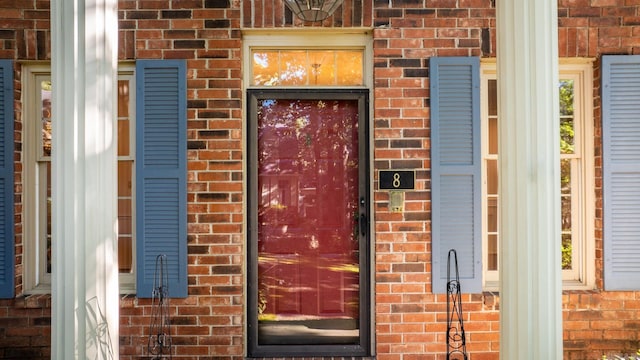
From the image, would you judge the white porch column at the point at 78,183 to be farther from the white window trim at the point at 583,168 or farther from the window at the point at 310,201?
the white window trim at the point at 583,168

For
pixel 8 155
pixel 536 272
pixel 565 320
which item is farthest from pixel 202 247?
pixel 565 320

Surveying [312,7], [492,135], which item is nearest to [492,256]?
[492,135]

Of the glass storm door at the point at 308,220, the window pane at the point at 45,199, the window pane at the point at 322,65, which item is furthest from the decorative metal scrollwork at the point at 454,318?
the window pane at the point at 45,199

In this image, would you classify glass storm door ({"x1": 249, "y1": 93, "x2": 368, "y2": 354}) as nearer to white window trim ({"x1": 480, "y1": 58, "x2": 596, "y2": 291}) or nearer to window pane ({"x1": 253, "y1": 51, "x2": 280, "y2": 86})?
window pane ({"x1": 253, "y1": 51, "x2": 280, "y2": 86})

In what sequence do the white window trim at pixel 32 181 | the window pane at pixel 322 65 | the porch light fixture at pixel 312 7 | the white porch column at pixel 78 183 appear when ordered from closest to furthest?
the white porch column at pixel 78 183
the porch light fixture at pixel 312 7
the white window trim at pixel 32 181
the window pane at pixel 322 65

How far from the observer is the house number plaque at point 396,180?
3.04m

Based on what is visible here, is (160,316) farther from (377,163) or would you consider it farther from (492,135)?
(492,135)

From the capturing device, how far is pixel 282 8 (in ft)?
9.98

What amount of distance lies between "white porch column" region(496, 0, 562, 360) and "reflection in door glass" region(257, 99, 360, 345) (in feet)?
4.99

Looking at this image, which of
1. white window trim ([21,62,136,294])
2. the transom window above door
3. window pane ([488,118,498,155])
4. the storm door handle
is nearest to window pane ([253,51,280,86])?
the transom window above door

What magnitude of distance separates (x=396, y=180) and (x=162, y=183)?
5.57 ft

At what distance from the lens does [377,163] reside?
3082 mm

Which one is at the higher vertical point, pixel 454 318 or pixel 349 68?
pixel 349 68

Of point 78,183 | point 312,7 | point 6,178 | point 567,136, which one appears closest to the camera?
point 78,183
